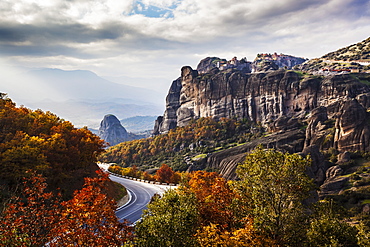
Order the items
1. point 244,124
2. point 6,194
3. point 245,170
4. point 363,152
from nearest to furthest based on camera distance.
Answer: point 245,170 → point 6,194 → point 363,152 → point 244,124

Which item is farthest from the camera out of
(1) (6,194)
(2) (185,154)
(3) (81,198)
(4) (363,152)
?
(2) (185,154)

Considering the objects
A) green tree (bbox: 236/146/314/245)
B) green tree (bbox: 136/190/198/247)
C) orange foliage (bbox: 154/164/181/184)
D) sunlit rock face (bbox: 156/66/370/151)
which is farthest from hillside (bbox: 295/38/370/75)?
green tree (bbox: 136/190/198/247)

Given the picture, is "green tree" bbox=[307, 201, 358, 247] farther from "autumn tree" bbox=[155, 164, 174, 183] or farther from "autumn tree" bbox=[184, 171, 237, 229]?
"autumn tree" bbox=[155, 164, 174, 183]

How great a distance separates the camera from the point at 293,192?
1638cm

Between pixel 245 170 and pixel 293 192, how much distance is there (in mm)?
3578

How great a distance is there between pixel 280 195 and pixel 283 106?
116 m

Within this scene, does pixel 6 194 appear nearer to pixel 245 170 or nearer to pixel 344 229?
pixel 245 170

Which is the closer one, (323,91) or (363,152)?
(363,152)

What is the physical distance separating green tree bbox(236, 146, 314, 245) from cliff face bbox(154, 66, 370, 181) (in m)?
48.3

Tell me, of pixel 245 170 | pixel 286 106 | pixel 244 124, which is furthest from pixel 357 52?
pixel 245 170

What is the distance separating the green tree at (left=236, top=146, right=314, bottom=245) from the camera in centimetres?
1569

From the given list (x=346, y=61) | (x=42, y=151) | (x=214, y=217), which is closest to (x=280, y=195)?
(x=214, y=217)

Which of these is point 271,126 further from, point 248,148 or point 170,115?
point 170,115

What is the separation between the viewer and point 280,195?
1645 cm
